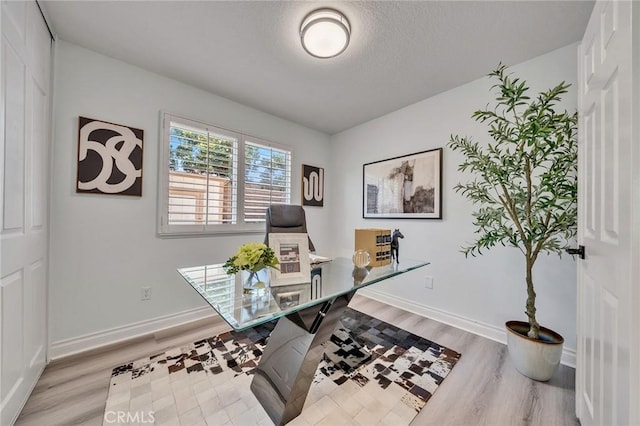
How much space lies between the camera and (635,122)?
729 millimetres

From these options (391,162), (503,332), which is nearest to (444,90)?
(391,162)

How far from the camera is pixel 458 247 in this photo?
2373 mm

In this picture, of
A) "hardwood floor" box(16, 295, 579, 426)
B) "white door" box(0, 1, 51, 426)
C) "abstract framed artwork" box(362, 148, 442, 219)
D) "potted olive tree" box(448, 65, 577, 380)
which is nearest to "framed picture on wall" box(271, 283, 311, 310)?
"hardwood floor" box(16, 295, 579, 426)

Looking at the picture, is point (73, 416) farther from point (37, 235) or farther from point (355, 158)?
point (355, 158)

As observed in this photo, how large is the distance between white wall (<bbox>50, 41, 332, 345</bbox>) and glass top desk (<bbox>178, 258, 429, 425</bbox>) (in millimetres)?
1014

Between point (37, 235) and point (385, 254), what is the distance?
7.72 feet

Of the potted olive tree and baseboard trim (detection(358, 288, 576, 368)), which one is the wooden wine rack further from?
baseboard trim (detection(358, 288, 576, 368))

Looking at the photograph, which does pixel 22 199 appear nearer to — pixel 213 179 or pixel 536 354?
pixel 213 179

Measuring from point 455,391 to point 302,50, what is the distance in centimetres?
267

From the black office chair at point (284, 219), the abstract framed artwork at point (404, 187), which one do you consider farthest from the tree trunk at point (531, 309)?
the black office chair at point (284, 219)

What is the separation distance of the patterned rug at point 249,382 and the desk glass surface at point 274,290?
0.71 metres

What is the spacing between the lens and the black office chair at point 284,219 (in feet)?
7.57

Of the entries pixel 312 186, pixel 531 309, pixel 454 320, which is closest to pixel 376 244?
pixel 531 309

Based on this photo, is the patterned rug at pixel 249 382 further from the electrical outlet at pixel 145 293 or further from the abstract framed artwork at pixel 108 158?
the abstract framed artwork at pixel 108 158
